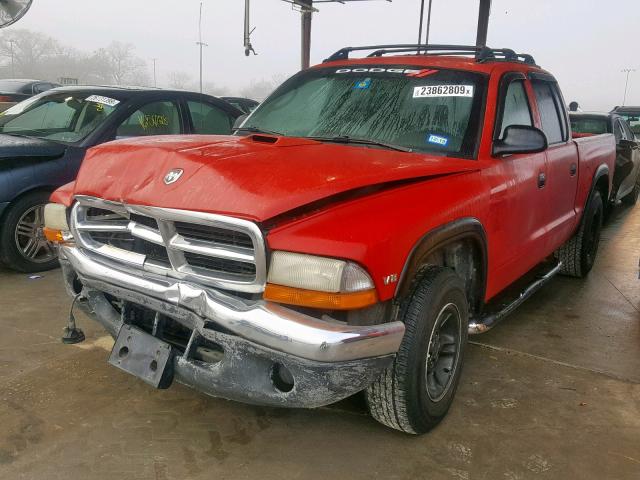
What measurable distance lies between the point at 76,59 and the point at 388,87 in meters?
116

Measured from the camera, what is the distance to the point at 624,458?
2.68 meters

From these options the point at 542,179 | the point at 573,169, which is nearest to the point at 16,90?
the point at 573,169

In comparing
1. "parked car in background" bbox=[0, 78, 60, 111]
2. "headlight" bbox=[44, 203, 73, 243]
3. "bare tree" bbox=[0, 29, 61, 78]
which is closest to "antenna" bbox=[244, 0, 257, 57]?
"parked car in background" bbox=[0, 78, 60, 111]

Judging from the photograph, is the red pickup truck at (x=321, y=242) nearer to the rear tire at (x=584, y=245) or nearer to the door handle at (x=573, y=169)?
the door handle at (x=573, y=169)

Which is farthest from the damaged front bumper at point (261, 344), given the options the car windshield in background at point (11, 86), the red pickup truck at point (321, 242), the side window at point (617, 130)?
the car windshield in background at point (11, 86)

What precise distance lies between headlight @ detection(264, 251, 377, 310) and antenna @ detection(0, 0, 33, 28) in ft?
15.7

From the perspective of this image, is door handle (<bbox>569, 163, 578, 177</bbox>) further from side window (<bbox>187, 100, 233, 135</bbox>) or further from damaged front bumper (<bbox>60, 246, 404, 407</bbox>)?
side window (<bbox>187, 100, 233, 135</bbox>)

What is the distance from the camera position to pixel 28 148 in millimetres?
4906

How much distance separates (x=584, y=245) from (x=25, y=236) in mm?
5017

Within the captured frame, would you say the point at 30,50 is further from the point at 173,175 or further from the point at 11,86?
the point at 173,175

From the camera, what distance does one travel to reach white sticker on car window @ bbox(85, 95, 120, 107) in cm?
542

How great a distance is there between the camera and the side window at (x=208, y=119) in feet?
19.5

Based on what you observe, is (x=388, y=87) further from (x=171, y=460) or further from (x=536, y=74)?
(x=171, y=460)

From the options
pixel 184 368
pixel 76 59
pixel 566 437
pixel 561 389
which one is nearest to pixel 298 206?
pixel 184 368
